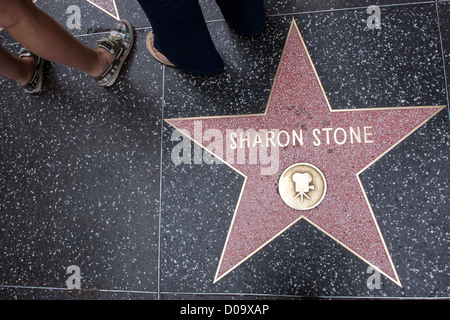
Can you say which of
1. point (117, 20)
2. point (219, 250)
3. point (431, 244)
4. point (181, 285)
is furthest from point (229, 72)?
point (431, 244)

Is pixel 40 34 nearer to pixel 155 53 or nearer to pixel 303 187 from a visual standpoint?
pixel 155 53

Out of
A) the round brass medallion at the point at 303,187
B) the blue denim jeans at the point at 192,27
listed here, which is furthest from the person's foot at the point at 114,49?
the round brass medallion at the point at 303,187

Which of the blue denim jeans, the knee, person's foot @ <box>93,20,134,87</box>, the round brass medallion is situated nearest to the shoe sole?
person's foot @ <box>93,20,134,87</box>

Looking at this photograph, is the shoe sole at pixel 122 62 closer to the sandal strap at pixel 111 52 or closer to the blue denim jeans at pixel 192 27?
the sandal strap at pixel 111 52

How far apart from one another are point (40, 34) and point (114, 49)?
13.2 inches

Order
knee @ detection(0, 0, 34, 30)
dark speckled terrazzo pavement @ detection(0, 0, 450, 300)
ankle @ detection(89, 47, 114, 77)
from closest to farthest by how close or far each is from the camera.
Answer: knee @ detection(0, 0, 34, 30) → dark speckled terrazzo pavement @ detection(0, 0, 450, 300) → ankle @ detection(89, 47, 114, 77)

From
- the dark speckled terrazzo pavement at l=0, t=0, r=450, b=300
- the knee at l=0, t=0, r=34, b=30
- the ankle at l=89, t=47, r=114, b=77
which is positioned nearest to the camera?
the knee at l=0, t=0, r=34, b=30

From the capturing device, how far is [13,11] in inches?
33.0

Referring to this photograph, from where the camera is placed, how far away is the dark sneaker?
127cm

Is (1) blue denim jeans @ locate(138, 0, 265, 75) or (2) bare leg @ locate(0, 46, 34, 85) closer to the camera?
(1) blue denim jeans @ locate(138, 0, 265, 75)

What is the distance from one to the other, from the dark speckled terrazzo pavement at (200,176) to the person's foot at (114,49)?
3cm

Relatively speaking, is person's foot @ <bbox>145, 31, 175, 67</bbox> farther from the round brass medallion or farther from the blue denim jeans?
the round brass medallion

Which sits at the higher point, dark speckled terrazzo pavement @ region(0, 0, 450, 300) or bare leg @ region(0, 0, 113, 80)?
bare leg @ region(0, 0, 113, 80)

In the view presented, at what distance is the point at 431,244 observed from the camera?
1073mm
